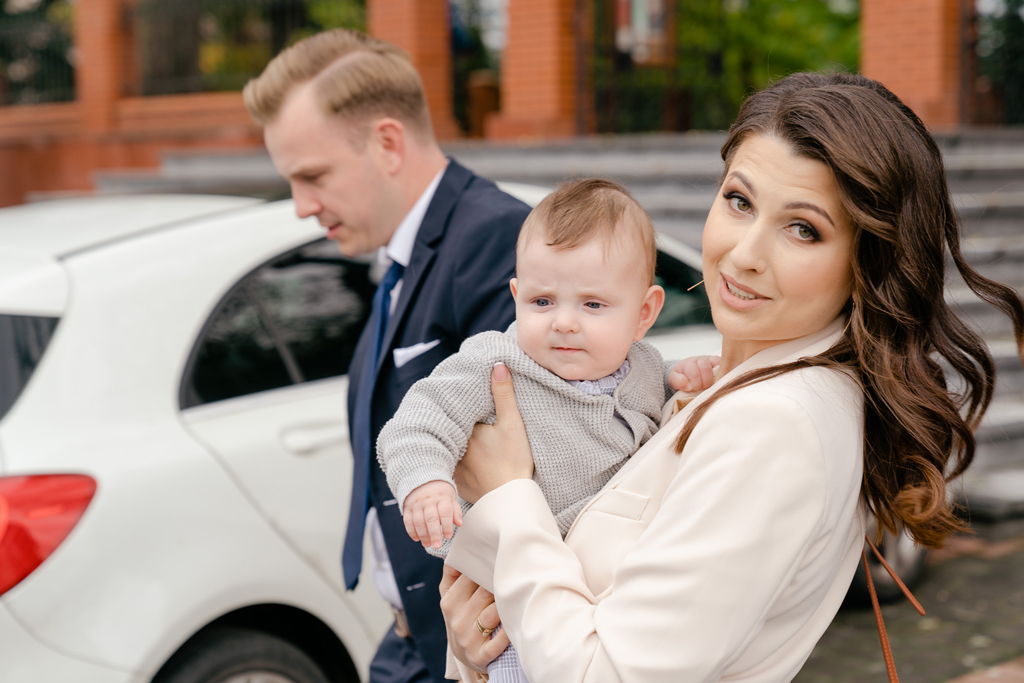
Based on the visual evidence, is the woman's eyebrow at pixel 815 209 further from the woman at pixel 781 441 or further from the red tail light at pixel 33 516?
the red tail light at pixel 33 516

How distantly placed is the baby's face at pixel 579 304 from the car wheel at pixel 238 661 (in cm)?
170

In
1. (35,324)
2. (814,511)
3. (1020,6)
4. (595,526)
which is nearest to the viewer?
(814,511)

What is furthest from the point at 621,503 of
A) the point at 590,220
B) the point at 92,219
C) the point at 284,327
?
the point at 92,219

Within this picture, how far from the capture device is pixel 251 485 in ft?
11.0

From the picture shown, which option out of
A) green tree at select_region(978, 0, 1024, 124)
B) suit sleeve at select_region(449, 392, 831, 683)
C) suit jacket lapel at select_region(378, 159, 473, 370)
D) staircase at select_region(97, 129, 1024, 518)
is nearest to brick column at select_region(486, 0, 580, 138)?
staircase at select_region(97, 129, 1024, 518)

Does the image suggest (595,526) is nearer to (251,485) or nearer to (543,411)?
(543,411)

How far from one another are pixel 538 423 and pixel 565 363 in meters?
0.11

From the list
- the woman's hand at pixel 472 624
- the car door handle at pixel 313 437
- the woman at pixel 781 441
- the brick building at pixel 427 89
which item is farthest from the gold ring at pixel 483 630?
the brick building at pixel 427 89

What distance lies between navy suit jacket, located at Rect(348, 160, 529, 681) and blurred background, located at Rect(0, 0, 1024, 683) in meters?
1.10

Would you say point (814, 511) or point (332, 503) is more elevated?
point (814, 511)

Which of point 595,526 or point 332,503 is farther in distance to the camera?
point 332,503

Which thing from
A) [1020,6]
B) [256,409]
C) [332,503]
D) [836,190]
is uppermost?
[1020,6]

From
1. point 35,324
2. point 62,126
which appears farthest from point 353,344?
point 62,126

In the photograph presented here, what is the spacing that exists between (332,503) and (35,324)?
0.95 meters
